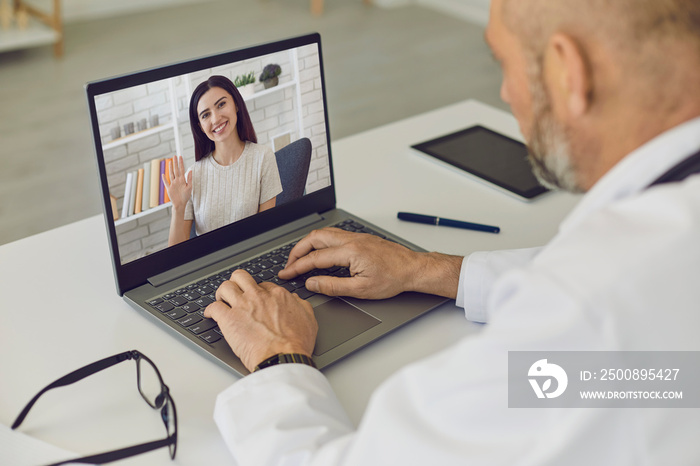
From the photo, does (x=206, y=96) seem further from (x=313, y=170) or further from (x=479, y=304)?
(x=479, y=304)

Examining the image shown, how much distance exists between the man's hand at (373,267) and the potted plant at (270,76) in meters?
0.24

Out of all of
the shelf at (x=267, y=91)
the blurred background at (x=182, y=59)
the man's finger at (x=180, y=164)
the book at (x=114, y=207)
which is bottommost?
the blurred background at (x=182, y=59)

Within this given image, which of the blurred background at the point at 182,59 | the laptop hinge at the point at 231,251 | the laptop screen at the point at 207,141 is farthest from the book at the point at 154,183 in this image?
the blurred background at the point at 182,59

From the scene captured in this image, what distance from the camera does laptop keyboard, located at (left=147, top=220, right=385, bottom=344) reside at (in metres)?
0.95

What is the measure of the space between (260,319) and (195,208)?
0.72ft

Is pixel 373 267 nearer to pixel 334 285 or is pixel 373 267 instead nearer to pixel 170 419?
pixel 334 285

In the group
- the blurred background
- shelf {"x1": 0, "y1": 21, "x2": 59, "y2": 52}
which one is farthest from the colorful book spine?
shelf {"x1": 0, "y1": 21, "x2": 59, "y2": 52}

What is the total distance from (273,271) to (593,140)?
1.79 ft

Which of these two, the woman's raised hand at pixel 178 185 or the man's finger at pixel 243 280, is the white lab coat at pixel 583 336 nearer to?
the man's finger at pixel 243 280

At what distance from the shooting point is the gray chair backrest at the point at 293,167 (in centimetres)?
111

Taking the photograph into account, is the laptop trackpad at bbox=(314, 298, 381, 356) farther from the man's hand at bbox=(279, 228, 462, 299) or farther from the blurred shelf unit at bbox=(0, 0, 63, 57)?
the blurred shelf unit at bbox=(0, 0, 63, 57)

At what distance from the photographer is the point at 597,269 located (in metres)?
0.56

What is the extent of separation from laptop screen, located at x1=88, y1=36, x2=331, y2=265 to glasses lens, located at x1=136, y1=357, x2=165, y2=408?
0.17 meters

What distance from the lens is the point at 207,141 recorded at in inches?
39.9
